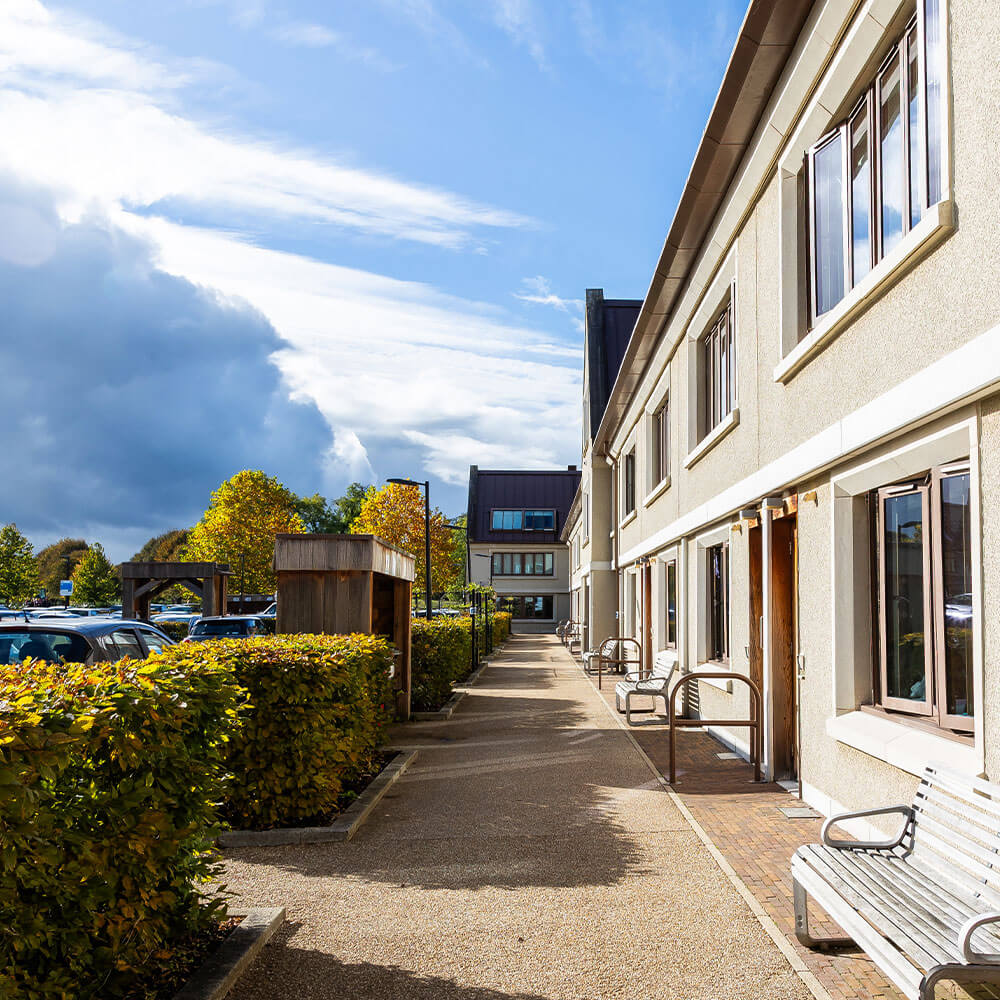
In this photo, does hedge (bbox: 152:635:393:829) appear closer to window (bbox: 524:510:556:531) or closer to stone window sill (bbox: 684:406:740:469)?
stone window sill (bbox: 684:406:740:469)

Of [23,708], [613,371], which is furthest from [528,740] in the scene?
[613,371]

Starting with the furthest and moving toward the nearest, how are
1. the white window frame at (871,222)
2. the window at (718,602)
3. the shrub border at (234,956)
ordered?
the window at (718,602) < the white window frame at (871,222) < the shrub border at (234,956)

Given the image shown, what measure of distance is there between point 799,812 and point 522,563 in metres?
58.2

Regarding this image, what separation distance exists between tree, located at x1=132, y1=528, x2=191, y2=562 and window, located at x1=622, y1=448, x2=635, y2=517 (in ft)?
268

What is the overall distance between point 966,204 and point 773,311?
13.1 feet

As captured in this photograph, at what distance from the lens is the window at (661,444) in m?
18.1

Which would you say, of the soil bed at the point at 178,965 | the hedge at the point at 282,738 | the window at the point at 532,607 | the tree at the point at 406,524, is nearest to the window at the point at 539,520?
the window at the point at 532,607

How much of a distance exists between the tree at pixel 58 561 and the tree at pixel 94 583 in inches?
840

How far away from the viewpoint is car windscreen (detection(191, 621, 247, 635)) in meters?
Answer: 20.1

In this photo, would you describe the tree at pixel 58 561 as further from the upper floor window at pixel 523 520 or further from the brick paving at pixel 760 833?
the brick paving at pixel 760 833

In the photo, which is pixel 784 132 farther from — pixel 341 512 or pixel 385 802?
pixel 341 512

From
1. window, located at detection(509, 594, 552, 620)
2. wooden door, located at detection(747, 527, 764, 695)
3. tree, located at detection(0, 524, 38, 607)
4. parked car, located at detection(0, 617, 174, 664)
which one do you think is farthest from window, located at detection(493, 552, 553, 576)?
parked car, located at detection(0, 617, 174, 664)

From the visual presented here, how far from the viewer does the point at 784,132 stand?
8633mm

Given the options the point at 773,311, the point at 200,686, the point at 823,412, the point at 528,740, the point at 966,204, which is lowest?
the point at 528,740
